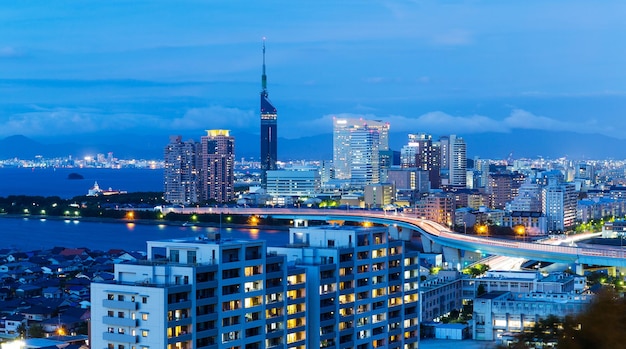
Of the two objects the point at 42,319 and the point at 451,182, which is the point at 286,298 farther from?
the point at 451,182

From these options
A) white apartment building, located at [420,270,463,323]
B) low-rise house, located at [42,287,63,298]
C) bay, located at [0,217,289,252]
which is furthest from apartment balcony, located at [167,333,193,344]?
bay, located at [0,217,289,252]

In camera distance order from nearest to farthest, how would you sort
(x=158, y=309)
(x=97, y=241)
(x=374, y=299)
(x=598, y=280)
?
1. (x=158, y=309)
2. (x=374, y=299)
3. (x=598, y=280)
4. (x=97, y=241)

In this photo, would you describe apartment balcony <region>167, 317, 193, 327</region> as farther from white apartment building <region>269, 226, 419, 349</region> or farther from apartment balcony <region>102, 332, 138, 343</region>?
white apartment building <region>269, 226, 419, 349</region>

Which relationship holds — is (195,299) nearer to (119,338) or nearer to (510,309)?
(119,338)

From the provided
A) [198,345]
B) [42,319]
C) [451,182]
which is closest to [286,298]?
[198,345]

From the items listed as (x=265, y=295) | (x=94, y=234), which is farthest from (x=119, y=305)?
(x=94, y=234)

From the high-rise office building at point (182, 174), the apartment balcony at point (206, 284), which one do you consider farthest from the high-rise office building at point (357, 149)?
the apartment balcony at point (206, 284)
